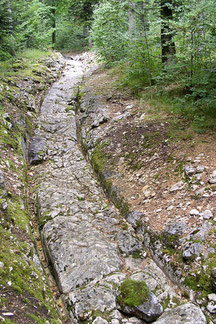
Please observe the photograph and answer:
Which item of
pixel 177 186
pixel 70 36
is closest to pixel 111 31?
pixel 177 186

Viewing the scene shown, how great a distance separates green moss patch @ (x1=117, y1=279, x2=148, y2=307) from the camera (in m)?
3.33

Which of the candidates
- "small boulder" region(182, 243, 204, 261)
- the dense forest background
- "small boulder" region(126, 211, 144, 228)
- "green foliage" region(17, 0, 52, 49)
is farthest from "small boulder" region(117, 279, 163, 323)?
"green foliage" region(17, 0, 52, 49)

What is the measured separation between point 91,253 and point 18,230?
151 centimetres

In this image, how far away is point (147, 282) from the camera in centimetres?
376

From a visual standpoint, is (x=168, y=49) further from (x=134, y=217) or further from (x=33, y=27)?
(x=33, y=27)

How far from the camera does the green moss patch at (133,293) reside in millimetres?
3329

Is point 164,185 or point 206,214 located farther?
point 164,185

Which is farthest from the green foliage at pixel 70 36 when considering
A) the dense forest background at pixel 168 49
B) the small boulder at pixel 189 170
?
the small boulder at pixel 189 170

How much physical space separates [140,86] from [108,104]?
1.54 m

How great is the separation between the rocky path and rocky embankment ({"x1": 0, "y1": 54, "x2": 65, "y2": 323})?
0.38 m

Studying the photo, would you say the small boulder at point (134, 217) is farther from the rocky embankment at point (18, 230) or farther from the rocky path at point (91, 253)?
the rocky embankment at point (18, 230)

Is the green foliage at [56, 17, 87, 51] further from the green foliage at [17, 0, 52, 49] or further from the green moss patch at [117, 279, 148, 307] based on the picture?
the green moss patch at [117, 279, 148, 307]

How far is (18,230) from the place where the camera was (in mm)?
4453

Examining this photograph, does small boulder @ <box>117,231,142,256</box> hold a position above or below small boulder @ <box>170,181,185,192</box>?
below
